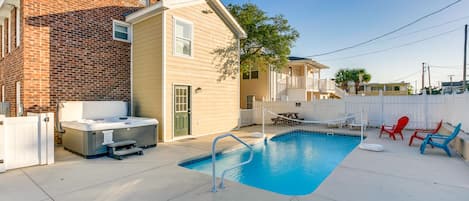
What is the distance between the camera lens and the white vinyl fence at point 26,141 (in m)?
4.88

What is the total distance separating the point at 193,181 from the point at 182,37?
6.15 metres

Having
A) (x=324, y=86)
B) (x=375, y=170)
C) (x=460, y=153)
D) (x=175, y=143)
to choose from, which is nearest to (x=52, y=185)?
(x=175, y=143)

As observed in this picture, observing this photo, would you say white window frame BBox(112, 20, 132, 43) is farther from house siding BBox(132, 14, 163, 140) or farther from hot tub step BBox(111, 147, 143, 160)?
hot tub step BBox(111, 147, 143, 160)

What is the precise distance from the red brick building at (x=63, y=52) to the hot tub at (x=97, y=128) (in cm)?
57

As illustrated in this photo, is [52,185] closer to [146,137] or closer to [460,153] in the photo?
[146,137]

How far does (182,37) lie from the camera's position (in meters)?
8.96

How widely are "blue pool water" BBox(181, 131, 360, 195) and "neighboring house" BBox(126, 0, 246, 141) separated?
2.49 meters

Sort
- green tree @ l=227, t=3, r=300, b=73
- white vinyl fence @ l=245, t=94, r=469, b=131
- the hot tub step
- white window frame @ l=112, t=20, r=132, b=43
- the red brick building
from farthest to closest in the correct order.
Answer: green tree @ l=227, t=3, r=300, b=73 → white vinyl fence @ l=245, t=94, r=469, b=131 → white window frame @ l=112, t=20, r=132, b=43 → the red brick building → the hot tub step

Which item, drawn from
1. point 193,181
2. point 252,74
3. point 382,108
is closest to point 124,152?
point 193,181

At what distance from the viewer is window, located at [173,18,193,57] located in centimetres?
870

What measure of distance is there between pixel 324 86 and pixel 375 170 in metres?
16.9

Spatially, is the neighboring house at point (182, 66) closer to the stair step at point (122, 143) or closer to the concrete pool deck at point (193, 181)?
the stair step at point (122, 143)

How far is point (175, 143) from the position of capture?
7.95 metres

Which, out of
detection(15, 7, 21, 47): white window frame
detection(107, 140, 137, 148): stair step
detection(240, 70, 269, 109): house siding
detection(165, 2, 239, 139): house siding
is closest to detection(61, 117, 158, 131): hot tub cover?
detection(107, 140, 137, 148): stair step
